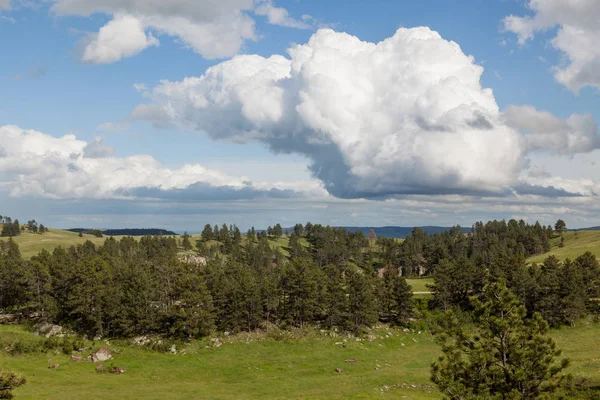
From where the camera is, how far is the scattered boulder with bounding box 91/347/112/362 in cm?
7488

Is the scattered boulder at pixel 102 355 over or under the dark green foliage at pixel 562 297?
under

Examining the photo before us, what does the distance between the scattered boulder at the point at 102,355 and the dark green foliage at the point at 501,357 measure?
222ft

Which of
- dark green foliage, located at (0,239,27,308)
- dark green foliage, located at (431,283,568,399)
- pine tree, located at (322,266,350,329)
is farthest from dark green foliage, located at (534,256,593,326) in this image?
dark green foliage, located at (0,239,27,308)

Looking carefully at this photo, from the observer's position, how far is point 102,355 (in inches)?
2995

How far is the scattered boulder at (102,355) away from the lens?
74.9m

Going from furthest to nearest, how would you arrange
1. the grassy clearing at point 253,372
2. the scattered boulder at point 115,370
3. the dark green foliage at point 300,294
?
the dark green foliage at point 300,294 → the scattered boulder at point 115,370 → the grassy clearing at point 253,372

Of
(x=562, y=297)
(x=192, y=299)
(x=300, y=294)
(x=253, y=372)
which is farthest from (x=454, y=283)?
(x=192, y=299)

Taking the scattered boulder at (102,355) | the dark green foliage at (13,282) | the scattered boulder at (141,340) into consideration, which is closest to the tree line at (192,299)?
the dark green foliage at (13,282)

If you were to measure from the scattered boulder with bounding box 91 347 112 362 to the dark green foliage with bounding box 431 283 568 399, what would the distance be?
67.7 m

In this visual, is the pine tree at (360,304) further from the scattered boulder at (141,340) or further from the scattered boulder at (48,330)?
the scattered boulder at (48,330)

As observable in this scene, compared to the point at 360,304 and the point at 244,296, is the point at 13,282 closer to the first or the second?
the point at 244,296

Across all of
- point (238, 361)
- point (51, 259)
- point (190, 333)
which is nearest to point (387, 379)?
point (238, 361)

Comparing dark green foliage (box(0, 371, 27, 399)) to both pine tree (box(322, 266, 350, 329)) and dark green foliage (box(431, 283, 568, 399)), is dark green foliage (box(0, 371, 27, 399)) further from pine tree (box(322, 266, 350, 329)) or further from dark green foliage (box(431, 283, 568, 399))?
pine tree (box(322, 266, 350, 329))

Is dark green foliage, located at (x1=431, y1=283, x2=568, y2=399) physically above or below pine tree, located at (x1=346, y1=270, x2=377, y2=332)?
above
